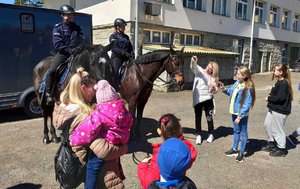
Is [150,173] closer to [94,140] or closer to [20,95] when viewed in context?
[94,140]

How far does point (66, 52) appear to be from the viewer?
236 inches

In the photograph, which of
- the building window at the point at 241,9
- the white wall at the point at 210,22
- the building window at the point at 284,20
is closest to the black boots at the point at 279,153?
the white wall at the point at 210,22

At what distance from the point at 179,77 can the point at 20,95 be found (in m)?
4.88

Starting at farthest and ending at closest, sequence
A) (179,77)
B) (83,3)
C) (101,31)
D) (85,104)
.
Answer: (83,3)
(101,31)
(179,77)
(85,104)

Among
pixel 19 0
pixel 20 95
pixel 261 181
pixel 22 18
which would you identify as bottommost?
pixel 261 181

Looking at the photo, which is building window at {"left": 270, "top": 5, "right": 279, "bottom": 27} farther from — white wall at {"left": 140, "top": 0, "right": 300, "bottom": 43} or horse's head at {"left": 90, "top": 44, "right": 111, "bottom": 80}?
horse's head at {"left": 90, "top": 44, "right": 111, "bottom": 80}

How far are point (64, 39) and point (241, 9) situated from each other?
1974cm

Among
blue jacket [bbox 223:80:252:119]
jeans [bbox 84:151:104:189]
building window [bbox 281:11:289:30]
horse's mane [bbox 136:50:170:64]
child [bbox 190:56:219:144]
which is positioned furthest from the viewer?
building window [bbox 281:11:289:30]

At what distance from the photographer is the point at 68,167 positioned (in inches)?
117

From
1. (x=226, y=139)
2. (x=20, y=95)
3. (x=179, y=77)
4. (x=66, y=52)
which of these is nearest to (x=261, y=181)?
(x=226, y=139)

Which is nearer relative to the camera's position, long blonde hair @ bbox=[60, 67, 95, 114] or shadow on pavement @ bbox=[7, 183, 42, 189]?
long blonde hair @ bbox=[60, 67, 95, 114]

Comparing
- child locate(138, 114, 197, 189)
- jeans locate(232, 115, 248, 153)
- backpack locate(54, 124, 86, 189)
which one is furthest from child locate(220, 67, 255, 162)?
backpack locate(54, 124, 86, 189)

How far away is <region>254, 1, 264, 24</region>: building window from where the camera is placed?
24.8 meters

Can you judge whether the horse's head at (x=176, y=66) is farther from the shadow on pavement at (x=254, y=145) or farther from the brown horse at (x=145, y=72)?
the shadow on pavement at (x=254, y=145)
